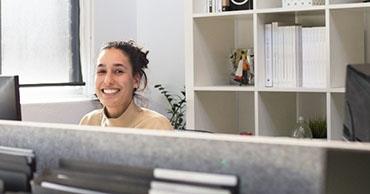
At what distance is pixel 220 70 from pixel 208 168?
9.63 ft

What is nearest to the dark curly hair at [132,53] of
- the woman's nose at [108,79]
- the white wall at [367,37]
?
the woman's nose at [108,79]

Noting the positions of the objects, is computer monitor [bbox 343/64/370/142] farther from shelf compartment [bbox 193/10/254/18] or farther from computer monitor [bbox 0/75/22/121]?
shelf compartment [bbox 193/10/254/18]

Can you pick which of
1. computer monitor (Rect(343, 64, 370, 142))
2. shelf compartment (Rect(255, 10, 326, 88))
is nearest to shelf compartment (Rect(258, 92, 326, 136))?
shelf compartment (Rect(255, 10, 326, 88))

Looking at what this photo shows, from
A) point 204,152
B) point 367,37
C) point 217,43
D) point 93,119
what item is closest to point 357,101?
point 204,152

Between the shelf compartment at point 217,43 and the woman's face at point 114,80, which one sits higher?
the shelf compartment at point 217,43

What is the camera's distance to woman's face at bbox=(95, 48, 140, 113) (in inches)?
88.6

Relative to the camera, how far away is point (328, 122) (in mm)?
2879

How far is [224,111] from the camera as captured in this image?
3516 millimetres

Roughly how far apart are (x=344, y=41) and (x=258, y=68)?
468 millimetres

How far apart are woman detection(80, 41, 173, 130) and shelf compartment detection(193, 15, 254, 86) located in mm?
949

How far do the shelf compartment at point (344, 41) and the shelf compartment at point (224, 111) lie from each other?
2.41ft

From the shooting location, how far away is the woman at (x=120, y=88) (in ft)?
7.23

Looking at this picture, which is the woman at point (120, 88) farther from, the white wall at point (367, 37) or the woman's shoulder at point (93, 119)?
the white wall at point (367, 37)

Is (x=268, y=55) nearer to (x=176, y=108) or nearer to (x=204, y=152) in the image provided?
(x=176, y=108)
